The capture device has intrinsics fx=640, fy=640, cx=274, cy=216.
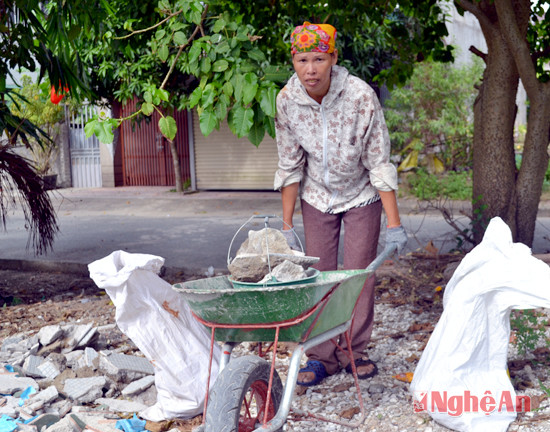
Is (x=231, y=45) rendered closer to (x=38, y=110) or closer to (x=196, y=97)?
(x=196, y=97)

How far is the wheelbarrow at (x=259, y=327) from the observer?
7.37 ft

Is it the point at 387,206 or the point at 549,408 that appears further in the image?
the point at 387,206

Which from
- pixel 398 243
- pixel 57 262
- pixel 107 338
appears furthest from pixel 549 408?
pixel 57 262

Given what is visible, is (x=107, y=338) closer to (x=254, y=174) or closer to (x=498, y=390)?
(x=498, y=390)

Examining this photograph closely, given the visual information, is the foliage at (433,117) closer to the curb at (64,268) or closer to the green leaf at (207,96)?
the curb at (64,268)

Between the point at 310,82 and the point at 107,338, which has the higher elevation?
the point at 310,82

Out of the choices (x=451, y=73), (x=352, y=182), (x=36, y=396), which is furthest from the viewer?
(x=451, y=73)

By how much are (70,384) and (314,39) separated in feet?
7.03

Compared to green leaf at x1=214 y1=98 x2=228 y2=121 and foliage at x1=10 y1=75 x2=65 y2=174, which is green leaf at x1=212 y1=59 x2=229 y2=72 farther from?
foliage at x1=10 y1=75 x2=65 y2=174

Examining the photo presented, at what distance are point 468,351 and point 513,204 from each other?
3335 millimetres

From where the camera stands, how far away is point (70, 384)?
131 inches

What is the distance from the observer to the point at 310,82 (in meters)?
3.08

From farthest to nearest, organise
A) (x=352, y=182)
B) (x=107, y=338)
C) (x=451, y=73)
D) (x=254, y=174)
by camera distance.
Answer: (x=254, y=174), (x=451, y=73), (x=107, y=338), (x=352, y=182)

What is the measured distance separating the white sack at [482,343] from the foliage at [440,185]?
339 inches
